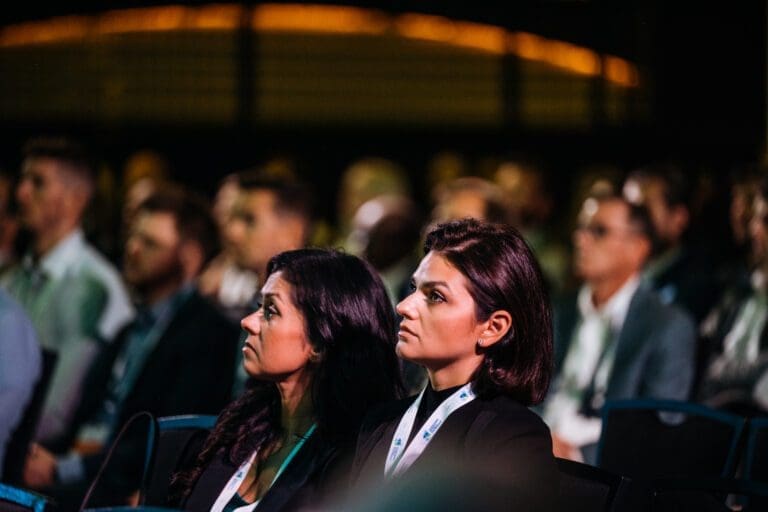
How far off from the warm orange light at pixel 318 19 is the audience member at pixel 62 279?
4296 millimetres

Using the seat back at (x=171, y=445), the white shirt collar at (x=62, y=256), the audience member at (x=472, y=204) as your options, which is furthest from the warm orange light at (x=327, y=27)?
the seat back at (x=171, y=445)

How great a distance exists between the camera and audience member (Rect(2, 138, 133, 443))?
17.1ft

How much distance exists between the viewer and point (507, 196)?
786cm

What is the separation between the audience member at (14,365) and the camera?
3984 mm

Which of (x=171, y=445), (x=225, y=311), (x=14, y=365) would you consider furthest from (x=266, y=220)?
(x=171, y=445)

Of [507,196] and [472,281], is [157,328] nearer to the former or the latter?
[472,281]

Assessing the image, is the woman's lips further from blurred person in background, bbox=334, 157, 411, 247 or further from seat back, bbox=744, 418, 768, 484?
blurred person in background, bbox=334, 157, 411, 247

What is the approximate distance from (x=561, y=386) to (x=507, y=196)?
2.79 m

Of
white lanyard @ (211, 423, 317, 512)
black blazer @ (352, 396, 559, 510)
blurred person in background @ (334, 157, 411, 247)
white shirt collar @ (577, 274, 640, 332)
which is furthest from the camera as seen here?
blurred person in background @ (334, 157, 411, 247)

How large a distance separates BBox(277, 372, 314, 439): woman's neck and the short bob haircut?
0.46m

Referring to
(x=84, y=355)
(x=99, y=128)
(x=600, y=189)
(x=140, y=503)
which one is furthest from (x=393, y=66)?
(x=140, y=503)

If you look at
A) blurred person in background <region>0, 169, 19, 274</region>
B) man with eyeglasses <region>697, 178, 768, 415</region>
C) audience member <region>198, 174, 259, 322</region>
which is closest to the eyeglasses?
man with eyeglasses <region>697, 178, 768, 415</region>

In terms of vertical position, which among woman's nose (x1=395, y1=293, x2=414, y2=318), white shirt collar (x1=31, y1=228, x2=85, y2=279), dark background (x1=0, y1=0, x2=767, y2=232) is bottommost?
white shirt collar (x1=31, y1=228, x2=85, y2=279)

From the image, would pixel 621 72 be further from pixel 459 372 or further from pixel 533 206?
pixel 459 372
